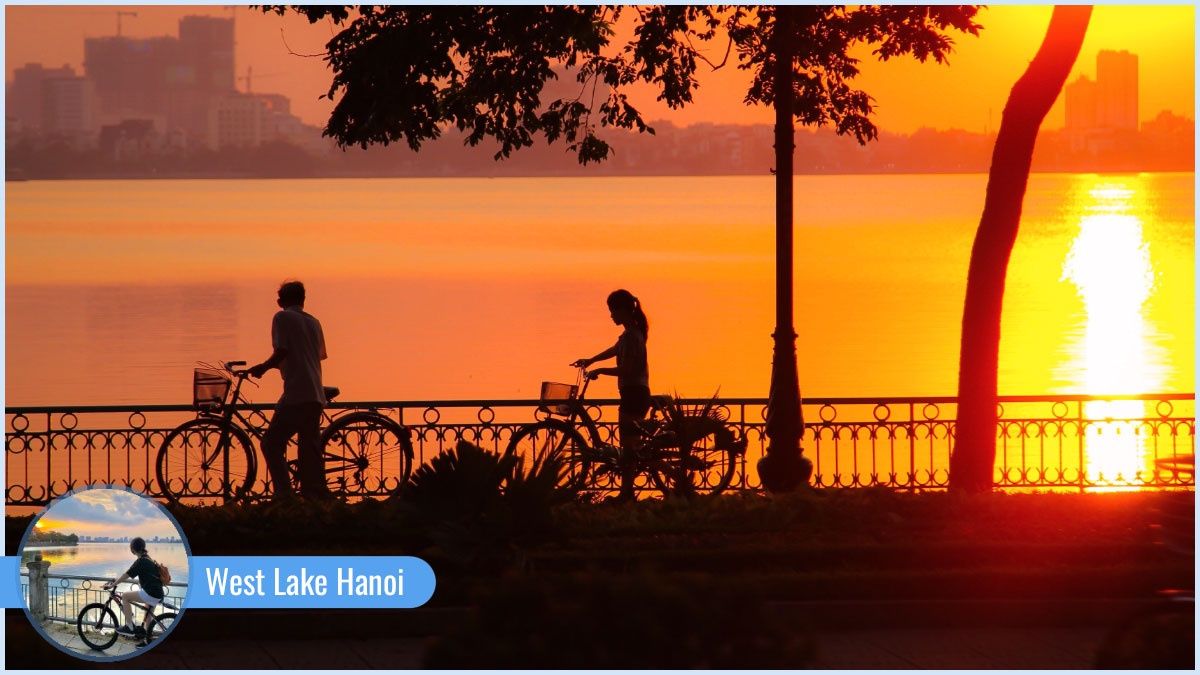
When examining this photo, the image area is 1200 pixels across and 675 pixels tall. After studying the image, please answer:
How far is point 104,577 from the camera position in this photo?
746 centimetres

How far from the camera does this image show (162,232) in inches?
3666

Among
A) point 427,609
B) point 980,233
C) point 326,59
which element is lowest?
point 427,609

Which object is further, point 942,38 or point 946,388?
point 946,388

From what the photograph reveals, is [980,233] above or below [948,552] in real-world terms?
above

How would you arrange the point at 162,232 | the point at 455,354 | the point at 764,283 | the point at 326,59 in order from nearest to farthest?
1. the point at 326,59
2. the point at 455,354
3. the point at 764,283
4. the point at 162,232

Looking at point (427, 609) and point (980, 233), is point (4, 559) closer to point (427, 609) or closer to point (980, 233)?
Result: point (427, 609)

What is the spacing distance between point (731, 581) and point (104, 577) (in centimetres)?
321

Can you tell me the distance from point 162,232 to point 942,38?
276ft

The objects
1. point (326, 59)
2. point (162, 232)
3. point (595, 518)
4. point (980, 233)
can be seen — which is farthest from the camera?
point (162, 232)

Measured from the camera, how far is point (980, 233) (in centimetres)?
1289

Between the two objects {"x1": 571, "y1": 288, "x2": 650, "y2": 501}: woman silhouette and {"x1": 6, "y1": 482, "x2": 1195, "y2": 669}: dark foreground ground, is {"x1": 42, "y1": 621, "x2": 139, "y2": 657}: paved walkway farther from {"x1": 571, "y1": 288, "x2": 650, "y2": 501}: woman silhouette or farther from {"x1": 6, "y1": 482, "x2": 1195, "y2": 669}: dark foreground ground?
{"x1": 571, "y1": 288, "x2": 650, "y2": 501}: woman silhouette

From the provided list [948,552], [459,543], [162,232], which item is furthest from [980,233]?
[162,232]

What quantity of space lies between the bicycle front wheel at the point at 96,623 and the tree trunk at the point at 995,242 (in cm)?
748

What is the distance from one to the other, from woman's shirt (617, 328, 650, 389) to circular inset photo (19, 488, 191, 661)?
5.46 meters
